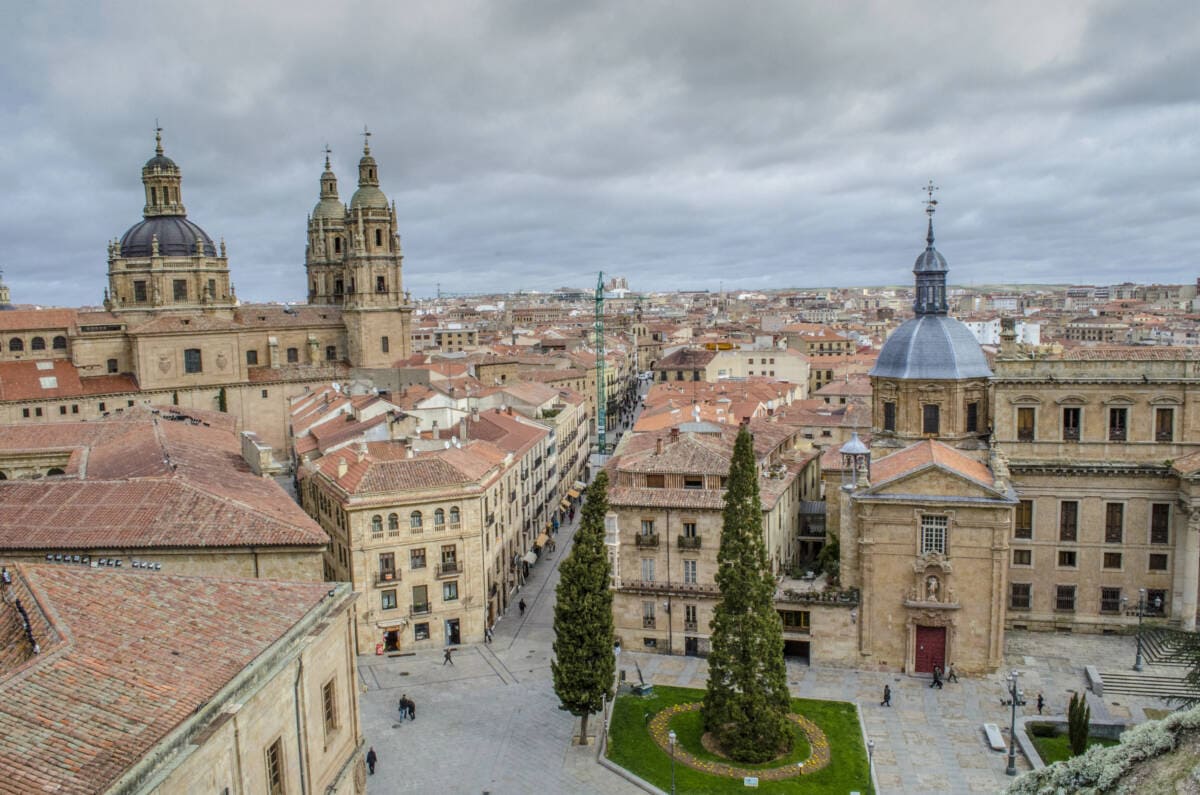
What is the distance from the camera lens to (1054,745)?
34906 mm

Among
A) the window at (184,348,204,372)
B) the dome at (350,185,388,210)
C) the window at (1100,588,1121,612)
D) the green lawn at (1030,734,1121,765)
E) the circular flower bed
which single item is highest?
the dome at (350,185,388,210)

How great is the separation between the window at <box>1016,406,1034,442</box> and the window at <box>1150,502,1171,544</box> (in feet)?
20.1

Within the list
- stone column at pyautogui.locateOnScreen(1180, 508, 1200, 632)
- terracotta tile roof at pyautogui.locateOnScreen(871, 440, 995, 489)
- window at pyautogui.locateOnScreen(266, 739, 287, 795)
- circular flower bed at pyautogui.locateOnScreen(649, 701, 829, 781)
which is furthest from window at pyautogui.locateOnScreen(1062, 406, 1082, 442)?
window at pyautogui.locateOnScreen(266, 739, 287, 795)

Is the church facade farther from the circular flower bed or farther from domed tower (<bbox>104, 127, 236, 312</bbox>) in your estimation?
the circular flower bed

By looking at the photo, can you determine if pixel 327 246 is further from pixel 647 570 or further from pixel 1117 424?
pixel 1117 424

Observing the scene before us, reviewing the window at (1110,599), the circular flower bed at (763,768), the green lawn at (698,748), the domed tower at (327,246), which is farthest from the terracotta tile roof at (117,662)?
the domed tower at (327,246)

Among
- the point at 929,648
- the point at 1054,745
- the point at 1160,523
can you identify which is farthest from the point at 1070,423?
the point at 1054,745

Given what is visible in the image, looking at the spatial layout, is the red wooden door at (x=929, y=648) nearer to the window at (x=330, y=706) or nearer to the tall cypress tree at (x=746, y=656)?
the tall cypress tree at (x=746, y=656)

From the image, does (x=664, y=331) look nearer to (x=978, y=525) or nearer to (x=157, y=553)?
(x=978, y=525)

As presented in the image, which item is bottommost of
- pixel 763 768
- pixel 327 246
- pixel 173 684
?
pixel 763 768

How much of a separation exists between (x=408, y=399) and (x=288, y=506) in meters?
37.0

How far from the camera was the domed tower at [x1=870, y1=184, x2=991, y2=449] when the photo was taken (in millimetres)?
47188

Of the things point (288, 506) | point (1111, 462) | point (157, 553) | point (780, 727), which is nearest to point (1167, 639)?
point (1111, 462)

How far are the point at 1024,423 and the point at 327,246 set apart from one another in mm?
80875
